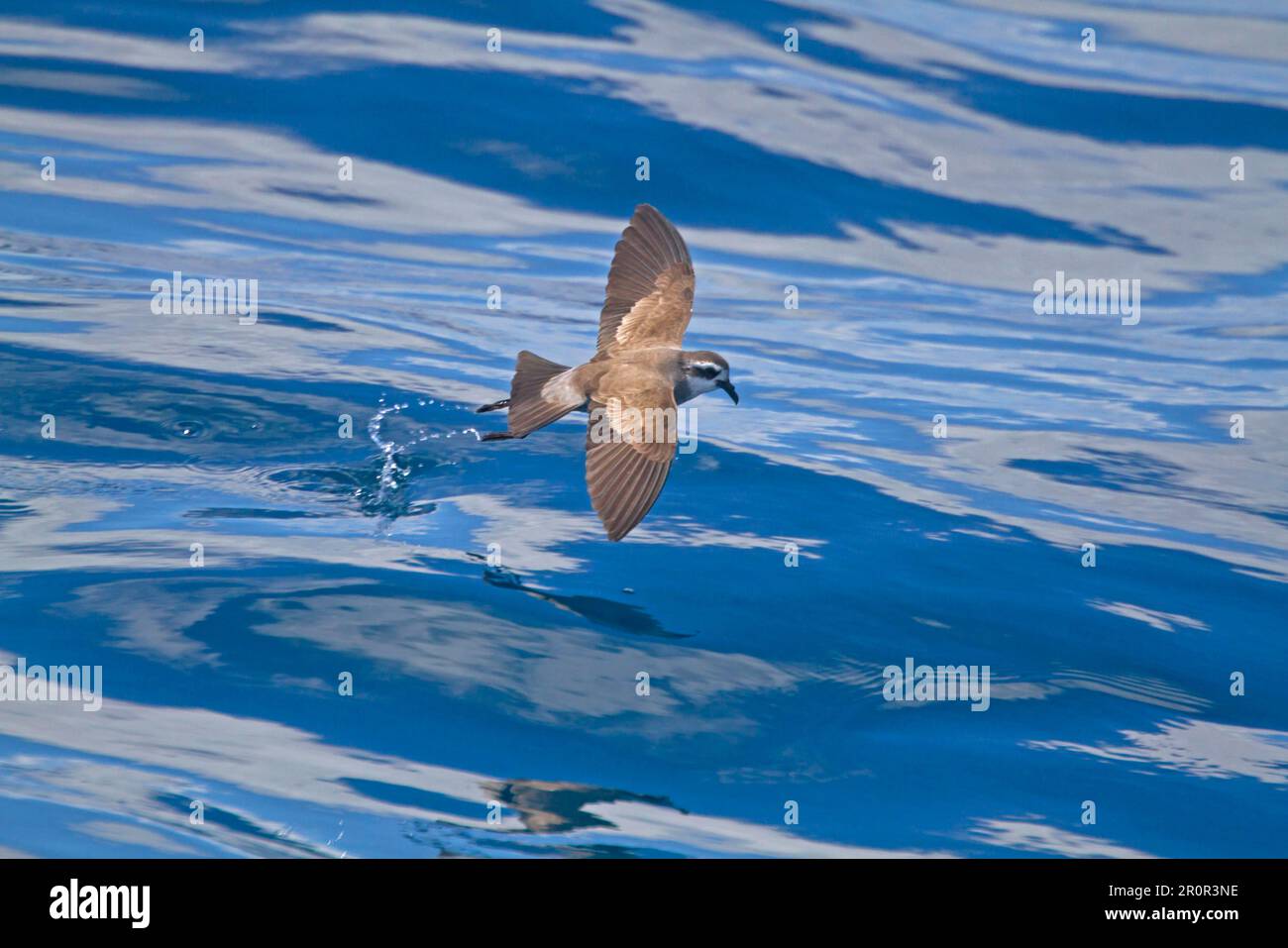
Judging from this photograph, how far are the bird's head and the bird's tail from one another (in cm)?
68

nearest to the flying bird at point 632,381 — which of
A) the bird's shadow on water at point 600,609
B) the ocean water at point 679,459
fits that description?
the bird's shadow on water at point 600,609

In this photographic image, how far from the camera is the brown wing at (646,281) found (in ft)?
26.9

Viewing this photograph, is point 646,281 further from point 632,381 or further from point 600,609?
point 600,609

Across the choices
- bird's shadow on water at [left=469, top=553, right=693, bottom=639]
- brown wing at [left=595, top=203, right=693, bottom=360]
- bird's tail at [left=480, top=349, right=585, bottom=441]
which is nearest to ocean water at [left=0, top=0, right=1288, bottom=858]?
bird's shadow on water at [left=469, top=553, right=693, bottom=639]

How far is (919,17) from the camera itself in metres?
15.3

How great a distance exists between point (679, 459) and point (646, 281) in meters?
1.13

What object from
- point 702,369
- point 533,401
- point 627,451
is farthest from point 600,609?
point 702,369

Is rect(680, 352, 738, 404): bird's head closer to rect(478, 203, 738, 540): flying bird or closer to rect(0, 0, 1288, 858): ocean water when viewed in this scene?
Result: rect(478, 203, 738, 540): flying bird

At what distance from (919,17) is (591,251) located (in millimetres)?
5286

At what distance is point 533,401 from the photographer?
22.8 ft

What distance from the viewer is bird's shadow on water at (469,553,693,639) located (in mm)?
6672
